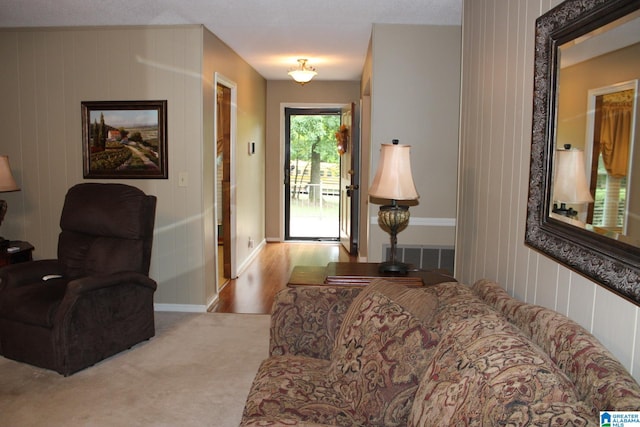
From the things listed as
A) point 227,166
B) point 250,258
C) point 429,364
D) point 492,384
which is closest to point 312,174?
point 250,258

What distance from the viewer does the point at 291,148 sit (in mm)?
8477

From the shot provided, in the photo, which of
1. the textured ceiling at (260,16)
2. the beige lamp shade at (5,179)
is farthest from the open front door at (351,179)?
the beige lamp shade at (5,179)

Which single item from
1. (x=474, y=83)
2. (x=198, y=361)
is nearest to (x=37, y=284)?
(x=198, y=361)

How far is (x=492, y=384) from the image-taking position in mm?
1324

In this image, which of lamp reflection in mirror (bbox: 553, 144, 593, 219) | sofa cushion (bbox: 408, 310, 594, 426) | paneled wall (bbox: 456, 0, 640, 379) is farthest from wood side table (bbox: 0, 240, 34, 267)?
lamp reflection in mirror (bbox: 553, 144, 593, 219)

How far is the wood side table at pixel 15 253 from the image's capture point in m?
4.28

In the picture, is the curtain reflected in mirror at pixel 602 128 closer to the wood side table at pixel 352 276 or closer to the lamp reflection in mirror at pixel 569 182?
the lamp reflection in mirror at pixel 569 182

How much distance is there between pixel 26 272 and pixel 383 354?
9.58ft

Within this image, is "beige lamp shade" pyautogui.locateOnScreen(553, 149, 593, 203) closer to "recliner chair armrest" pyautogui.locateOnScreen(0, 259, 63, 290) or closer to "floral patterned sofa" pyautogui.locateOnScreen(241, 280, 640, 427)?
"floral patterned sofa" pyautogui.locateOnScreen(241, 280, 640, 427)

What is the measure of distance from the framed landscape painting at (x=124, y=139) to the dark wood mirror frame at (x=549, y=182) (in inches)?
134

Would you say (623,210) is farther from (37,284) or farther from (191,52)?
(191,52)

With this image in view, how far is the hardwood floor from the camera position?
5.08 m

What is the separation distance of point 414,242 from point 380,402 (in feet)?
9.00

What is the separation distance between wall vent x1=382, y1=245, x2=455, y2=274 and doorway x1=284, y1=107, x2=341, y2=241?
14.0 feet
